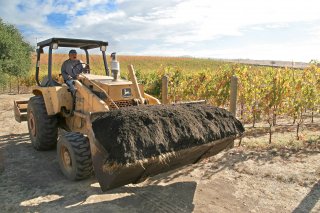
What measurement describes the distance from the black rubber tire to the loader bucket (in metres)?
2.62

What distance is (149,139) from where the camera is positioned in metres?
4.10

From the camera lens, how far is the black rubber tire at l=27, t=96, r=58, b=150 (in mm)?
6570

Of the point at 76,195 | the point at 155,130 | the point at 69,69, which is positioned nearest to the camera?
the point at 155,130

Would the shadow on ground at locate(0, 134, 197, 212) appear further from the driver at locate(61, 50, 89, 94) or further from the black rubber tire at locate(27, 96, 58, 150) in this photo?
the driver at locate(61, 50, 89, 94)

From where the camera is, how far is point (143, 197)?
4.66 meters

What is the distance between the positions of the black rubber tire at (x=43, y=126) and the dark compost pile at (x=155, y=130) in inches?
103

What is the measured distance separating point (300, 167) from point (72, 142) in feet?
13.5

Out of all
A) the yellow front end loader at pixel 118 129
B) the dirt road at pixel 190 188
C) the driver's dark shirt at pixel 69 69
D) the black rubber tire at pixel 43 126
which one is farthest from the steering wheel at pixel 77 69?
the dirt road at pixel 190 188

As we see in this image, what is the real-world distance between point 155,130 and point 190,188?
4.36ft

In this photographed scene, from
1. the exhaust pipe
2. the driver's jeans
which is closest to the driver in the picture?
the driver's jeans

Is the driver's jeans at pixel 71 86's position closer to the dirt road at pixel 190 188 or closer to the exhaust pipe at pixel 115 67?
the exhaust pipe at pixel 115 67

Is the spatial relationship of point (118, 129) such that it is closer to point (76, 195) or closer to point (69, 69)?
point (76, 195)

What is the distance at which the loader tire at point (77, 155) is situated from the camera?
488 centimetres

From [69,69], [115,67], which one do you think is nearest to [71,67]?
[69,69]
